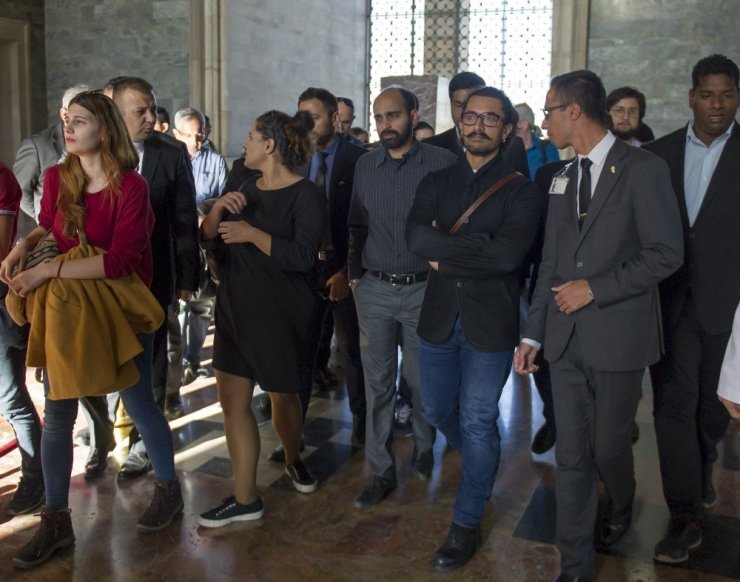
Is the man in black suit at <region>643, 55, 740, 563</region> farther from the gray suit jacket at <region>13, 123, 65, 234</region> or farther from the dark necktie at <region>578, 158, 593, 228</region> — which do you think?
the gray suit jacket at <region>13, 123, 65, 234</region>

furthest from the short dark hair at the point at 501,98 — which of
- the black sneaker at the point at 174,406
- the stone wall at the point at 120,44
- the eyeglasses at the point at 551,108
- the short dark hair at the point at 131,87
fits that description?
the stone wall at the point at 120,44

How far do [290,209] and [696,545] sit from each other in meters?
2.14

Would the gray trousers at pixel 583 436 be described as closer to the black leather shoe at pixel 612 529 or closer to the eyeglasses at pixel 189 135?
the black leather shoe at pixel 612 529

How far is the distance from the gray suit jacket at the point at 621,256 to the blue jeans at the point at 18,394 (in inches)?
89.2

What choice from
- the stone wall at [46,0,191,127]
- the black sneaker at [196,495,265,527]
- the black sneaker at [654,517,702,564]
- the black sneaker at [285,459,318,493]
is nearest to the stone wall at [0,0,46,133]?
the stone wall at [46,0,191,127]

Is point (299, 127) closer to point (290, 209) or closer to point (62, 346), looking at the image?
point (290, 209)

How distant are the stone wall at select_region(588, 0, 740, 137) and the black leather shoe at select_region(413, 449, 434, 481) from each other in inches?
242

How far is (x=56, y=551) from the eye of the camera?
3.25 meters

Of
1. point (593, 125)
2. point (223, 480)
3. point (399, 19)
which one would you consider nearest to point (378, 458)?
point (223, 480)

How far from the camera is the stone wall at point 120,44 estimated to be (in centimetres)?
1071

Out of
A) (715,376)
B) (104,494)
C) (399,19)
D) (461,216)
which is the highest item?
(399,19)

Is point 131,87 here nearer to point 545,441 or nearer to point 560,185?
point 560,185

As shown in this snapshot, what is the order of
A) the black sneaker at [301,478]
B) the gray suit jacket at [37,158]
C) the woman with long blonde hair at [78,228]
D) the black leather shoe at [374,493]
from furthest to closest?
the gray suit jacket at [37,158], the black sneaker at [301,478], the black leather shoe at [374,493], the woman with long blonde hair at [78,228]

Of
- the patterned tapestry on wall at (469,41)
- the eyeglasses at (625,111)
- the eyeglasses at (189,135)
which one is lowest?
the eyeglasses at (189,135)
